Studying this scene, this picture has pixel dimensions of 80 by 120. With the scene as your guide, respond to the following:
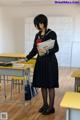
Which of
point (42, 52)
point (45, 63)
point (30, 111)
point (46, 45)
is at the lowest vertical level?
point (30, 111)

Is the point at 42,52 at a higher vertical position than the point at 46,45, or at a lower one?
lower

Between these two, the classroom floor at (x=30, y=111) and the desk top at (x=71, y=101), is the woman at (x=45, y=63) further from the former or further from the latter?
the desk top at (x=71, y=101)

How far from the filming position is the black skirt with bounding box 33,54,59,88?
13.5ft

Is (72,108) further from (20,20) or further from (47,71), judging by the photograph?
(20,20)

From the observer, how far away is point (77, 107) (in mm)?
2227

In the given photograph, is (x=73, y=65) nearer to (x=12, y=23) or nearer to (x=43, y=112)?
(x=12, y=23)

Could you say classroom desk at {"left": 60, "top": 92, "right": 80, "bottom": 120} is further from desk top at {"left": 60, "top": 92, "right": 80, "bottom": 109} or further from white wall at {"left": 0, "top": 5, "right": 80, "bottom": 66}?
white wall at {"left": 0, "top": 5, "right": 80, "bottom": 66}

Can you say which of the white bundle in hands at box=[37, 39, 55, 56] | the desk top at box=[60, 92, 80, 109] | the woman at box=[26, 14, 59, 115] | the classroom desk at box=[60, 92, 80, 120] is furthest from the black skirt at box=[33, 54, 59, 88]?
the classroom desk at box=[60, 92, 80, 120]

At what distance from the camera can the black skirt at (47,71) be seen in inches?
162

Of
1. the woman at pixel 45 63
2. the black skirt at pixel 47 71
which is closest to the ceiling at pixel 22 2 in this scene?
the woman at pixel 45 63

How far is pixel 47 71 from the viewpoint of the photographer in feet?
13.6

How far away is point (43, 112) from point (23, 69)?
84 centimetres

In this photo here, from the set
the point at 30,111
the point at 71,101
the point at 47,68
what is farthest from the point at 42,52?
the point at 71,101

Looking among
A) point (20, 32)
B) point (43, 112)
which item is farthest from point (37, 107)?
point (20, 32)
